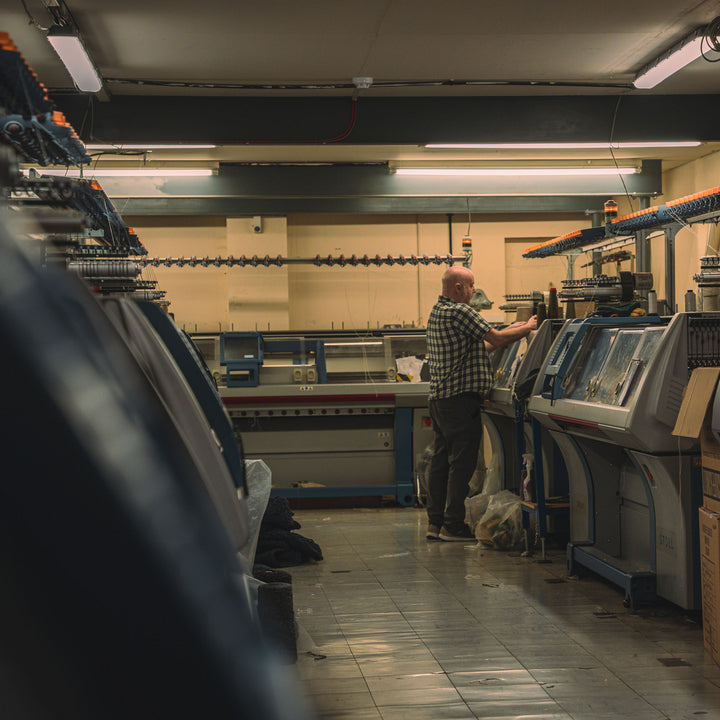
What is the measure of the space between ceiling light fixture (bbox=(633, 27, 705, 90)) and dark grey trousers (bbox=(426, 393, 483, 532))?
Answer: 2.59 metres

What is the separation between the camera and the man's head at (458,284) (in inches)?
234

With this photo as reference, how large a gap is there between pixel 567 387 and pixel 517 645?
158 cm

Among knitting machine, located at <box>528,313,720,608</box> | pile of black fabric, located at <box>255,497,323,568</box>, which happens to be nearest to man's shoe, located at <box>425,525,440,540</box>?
pile of black fabric, located at <box>255,497,323,568</box>

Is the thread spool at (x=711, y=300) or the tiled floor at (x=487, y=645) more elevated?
the thread spool at (x=711, y=300)

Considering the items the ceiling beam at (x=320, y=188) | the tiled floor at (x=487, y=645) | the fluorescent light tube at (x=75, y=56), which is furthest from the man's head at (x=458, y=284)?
the fluorescent light tube at (x=75, y=56)

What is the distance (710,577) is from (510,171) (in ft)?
17.1

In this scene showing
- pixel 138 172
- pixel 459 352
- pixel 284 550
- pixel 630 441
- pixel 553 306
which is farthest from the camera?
pixel 138 172

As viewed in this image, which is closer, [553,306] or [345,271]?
[553,306]

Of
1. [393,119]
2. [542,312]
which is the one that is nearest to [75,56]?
[393,119]

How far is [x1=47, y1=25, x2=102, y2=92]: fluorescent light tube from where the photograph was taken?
4449 mm

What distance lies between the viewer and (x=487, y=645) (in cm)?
361

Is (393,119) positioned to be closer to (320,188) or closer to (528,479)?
(320,188)

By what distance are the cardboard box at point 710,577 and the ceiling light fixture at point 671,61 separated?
3286mm

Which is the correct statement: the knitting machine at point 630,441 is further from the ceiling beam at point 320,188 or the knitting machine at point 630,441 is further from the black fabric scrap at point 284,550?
the ceiling beam at point 320,188
